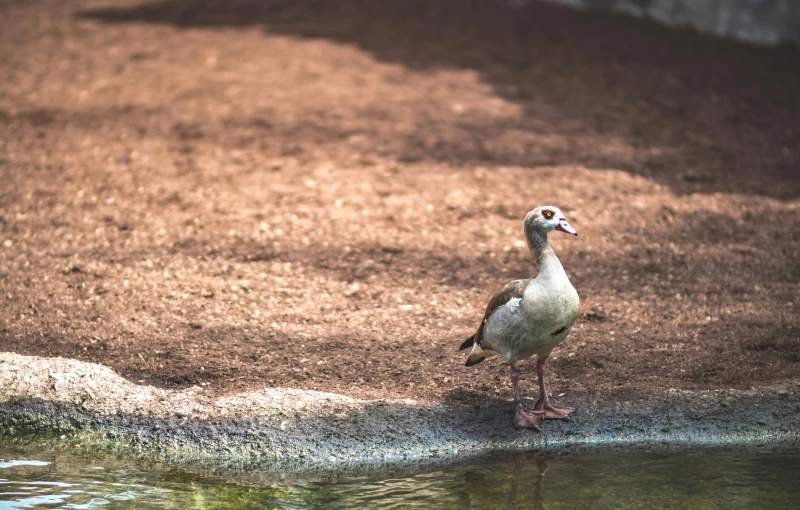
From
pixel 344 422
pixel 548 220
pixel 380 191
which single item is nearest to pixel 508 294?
pixel 548 220

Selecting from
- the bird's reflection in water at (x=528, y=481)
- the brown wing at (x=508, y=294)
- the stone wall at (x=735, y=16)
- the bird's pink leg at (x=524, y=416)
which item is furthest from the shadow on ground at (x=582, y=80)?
the bird's reflection in water at (x=528, y=481)

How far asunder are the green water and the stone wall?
10.6 metres

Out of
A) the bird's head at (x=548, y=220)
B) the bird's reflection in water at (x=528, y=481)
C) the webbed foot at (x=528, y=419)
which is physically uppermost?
the bird's head at (x=548, y=220)

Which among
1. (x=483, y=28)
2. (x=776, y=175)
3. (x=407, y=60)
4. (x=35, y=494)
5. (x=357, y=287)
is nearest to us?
(x=35, y=494)

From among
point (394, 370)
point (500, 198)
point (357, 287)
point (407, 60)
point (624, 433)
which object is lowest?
point (624, 433)

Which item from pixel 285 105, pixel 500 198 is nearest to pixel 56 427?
pixel 500 198

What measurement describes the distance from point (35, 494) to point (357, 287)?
3520 mm

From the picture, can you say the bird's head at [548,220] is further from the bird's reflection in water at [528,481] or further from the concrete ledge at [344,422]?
the bird's reflection in water at [528,481]

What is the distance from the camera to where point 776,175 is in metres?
9.66

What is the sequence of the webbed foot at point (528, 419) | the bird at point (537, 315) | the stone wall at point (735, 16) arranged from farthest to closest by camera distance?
the stone wall at point (735, 16)
the webbed foot at point (528, 419)
the bird at point (537, 315)

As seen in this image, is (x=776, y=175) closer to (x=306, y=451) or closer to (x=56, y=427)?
(x=306, y=451)

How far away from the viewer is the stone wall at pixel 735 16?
13.3 m

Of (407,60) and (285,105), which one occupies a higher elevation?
(407,60)

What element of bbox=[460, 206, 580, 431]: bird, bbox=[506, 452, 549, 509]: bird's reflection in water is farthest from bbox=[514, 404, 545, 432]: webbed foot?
bbox=[506, 452, 549, 509]: bird's reflection in water
